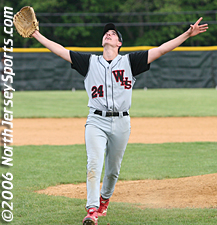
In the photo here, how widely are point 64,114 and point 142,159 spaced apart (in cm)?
722

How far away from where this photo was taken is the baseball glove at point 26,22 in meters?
4.32

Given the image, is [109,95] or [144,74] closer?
[109,95]

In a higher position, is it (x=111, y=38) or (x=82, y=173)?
(x=111, y=38)

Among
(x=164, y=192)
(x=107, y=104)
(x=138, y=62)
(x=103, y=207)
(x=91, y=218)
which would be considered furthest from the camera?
(x=164, y=192)

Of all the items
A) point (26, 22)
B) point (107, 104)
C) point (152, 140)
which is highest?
point (26, 22)

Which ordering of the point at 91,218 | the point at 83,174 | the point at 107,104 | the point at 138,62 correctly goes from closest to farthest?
the point at 91,218 → the point at 107,104 → the point at 138,62 → the point at 83,174

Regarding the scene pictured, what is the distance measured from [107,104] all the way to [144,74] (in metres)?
20.3

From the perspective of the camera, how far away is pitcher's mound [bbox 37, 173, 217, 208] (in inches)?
191

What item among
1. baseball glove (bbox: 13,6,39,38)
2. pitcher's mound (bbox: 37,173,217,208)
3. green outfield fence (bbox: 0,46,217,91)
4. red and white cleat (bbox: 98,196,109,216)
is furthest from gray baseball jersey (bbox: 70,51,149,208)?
green outfield fence (bbox: 0,46,217,91)

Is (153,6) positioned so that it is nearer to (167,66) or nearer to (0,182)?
(167,66)

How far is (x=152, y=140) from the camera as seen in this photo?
9.73 metres

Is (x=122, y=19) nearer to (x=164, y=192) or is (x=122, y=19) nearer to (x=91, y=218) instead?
(x=164, y=192)

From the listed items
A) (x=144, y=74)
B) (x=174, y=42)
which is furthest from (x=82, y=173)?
(x=144, y=74)

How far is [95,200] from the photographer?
3820 millimetres
